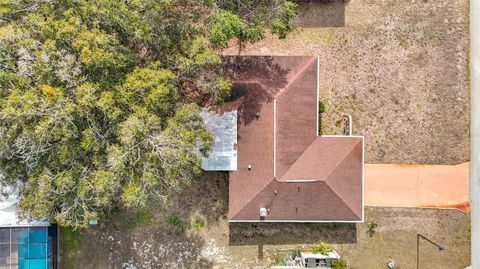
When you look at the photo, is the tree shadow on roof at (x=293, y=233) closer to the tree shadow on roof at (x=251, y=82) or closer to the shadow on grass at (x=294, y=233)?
the shadow on grass at (x=294, y=233)

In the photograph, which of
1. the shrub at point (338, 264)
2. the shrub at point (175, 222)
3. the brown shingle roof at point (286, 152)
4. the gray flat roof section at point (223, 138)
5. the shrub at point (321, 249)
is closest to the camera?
the brown shingle roof at point (286, 152)

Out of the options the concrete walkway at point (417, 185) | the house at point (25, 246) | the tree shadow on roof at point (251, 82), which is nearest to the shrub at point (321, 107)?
the tree shadow on roof at point (251, 82)

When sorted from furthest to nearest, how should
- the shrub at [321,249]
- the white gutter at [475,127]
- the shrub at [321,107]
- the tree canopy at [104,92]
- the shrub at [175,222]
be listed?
the shrub at [175,222] < the white gutter at [475,127] < the shrub at [321,107] < the shrub at [321,249] < the tree canopy at [104,92]

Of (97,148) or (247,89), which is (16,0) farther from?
(247,89)

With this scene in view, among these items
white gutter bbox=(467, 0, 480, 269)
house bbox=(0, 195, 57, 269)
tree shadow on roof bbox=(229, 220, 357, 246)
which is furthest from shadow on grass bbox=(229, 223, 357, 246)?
house bbox=(0, 195, 57, 269)

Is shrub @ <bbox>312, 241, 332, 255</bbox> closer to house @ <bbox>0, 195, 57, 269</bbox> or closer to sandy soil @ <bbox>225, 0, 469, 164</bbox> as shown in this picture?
sandy soil @ <bbox>225, 0, 469, 164</bbox>

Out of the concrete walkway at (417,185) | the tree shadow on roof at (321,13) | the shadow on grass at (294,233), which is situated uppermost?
the tree shadow on roof at (321,13)

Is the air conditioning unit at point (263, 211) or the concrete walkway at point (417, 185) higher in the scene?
the concrete walkway at point (417, 185)
